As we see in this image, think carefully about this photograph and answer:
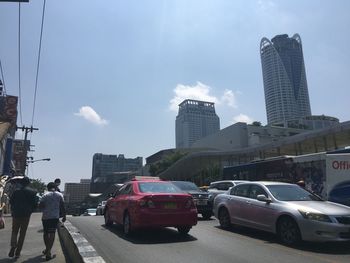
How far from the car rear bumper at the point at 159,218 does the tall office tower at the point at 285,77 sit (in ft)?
418

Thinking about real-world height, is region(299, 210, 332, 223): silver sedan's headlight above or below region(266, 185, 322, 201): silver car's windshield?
below

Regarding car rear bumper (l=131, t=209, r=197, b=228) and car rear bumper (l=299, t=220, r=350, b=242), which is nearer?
car rear bumper (l=299, t=220, r=350, b=242)

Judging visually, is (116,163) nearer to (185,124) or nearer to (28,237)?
(185,124)

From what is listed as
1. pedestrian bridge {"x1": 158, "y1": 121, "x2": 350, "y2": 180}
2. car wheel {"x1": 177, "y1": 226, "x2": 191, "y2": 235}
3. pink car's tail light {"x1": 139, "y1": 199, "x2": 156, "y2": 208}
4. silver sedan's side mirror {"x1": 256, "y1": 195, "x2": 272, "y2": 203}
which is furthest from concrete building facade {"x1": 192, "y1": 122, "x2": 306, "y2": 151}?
pink car's tail light {"x1": 139, "y1": 199, "x2": 156, "y2": 208}

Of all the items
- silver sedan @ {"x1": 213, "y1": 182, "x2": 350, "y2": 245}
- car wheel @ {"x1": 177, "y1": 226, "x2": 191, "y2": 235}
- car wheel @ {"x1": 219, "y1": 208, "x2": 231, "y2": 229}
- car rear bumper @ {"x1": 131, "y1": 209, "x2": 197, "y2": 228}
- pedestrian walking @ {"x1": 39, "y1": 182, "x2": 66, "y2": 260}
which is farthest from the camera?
car wheel @ {"x1": 219, "y1": 208, "x2": 231, "y2": 229}

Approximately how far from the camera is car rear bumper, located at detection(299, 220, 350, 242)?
8.65m

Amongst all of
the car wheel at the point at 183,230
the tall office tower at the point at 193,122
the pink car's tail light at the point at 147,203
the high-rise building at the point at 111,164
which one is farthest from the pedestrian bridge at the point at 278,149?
the high-rise building at the point at 111,164

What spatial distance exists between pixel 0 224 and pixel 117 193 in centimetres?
412

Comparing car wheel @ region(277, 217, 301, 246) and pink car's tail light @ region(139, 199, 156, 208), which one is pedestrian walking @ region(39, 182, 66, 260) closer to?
pink car's tail light @ region(139, 199, 156, 208)

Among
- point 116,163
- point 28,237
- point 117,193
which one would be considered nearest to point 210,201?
point 117,193

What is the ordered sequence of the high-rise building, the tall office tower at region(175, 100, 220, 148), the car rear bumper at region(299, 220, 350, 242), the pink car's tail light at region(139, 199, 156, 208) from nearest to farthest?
the car rear bumper at region(299, 220, 350, 242)
the pink car's tail light at region(139, 199, 156, 208)
the tall office tower at region(175, 100, 220, 148)
the high-rise building

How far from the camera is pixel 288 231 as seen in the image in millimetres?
9430

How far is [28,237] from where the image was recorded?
11.4 metres

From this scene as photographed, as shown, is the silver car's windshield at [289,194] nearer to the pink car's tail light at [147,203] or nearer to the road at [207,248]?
the road at [207,248]
